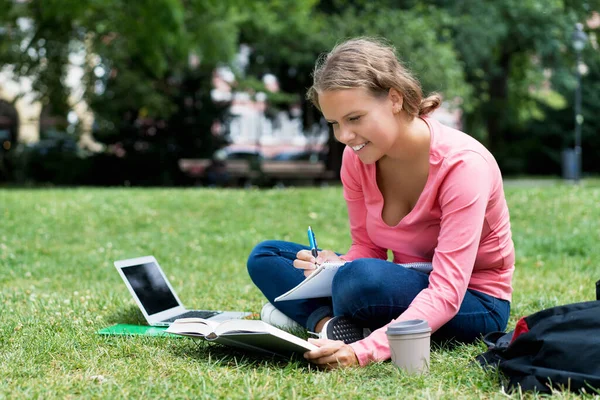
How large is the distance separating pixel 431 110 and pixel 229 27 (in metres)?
15.9

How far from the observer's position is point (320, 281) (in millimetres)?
3494

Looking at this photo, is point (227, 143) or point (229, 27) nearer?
point (229, 27)

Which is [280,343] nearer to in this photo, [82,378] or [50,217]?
[82,378]

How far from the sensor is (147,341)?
3699 mm

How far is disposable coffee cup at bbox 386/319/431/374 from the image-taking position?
2945mm

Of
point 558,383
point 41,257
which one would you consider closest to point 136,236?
point 41,257

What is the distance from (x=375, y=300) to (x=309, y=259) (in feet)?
1.57

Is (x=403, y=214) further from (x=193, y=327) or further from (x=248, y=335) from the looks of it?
(x=193, y=327)

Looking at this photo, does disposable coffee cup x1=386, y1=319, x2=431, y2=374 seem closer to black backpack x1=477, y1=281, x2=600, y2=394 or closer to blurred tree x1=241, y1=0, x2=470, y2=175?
black backpack x1=477, y1=281, x2=600, y2=394

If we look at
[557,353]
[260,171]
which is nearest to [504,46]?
[260,171]

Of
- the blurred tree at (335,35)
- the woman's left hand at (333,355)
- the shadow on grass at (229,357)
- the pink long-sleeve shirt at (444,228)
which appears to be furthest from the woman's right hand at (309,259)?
the blurred tree at (335,35)

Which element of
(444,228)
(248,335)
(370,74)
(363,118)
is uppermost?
(370,74)

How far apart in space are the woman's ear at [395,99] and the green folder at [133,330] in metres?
1.54

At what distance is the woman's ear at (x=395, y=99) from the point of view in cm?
324
